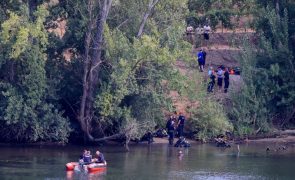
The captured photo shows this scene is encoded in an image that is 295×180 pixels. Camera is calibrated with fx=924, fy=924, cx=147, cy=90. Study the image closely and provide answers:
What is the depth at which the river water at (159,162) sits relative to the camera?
41906 mm

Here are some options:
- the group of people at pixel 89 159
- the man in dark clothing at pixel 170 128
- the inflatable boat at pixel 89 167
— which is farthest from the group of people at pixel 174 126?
the inflatable boat at pixel 89 167

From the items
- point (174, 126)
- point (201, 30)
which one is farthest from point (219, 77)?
point (201, 30)

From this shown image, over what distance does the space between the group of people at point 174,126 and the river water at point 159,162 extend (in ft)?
2.32

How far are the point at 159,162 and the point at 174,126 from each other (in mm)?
6441

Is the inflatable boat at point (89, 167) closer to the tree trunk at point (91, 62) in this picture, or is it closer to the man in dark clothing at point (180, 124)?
the tree trunk at point (91, 62)

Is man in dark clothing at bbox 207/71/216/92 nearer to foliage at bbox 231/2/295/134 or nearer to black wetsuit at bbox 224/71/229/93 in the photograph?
black wetsuit at bbox 224/71/229/93

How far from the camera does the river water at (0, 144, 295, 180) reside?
4191 cm

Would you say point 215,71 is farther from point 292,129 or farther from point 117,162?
point 117,162

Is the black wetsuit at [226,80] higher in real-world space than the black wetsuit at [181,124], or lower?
higher

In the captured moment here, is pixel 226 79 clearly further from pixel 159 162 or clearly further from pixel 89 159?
pixel 89 159

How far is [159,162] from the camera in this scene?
150 feet

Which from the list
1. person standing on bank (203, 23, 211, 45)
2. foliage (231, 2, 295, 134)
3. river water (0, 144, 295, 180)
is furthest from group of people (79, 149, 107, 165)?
person standing on bank (203, 23, 211, 45)

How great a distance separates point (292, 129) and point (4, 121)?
1775 cm

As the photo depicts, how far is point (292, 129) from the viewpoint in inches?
2186
